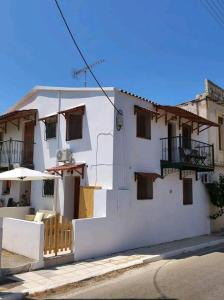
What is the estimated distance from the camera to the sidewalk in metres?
7.68

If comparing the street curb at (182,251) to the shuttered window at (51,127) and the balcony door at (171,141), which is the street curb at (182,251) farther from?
the shuttered window at (51,127)

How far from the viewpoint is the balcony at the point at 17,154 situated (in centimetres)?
1688

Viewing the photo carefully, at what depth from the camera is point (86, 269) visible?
30.9 feet

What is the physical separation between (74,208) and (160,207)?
3787mm

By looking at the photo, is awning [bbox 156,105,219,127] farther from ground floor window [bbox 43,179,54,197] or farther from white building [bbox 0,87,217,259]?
ground floor window [bbox 43,179,54,197]

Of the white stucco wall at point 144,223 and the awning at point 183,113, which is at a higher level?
the awning at point 183,113

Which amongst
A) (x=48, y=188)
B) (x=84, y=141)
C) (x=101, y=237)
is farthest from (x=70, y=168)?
(x=101, y=237)

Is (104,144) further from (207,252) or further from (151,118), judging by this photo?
(207,252)

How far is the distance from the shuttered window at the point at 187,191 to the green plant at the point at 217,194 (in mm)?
1702

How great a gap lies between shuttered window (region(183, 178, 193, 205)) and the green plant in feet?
5.58

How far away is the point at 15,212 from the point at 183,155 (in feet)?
26.0

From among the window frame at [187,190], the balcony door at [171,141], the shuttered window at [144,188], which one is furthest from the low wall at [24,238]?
the window frame at [187,190]

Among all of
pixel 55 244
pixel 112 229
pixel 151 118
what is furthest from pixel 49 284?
pixel 151 118

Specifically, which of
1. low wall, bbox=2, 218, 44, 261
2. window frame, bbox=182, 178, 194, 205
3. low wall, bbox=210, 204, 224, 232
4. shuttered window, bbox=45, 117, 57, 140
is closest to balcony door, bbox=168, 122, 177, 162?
window frame, bbox=182, 178, 194, 205
